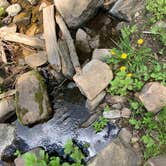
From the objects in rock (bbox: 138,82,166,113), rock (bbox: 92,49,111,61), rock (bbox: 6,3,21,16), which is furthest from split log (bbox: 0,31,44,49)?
rock (bbox: 138,82,166,113)

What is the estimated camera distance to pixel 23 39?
5484 millimetres

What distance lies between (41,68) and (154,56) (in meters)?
1.57

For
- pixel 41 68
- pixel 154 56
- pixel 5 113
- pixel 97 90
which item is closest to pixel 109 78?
pixel 97 90

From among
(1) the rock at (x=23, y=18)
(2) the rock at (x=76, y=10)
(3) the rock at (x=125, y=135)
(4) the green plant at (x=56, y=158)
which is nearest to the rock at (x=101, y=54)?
(2) the rock at (x=76, y=10)

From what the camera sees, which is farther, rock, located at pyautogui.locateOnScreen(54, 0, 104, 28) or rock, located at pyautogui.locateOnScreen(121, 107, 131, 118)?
rock, located at pyautogui.locateOnScreen(54, 0, 104, 28)

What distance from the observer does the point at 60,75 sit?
516 centimetres

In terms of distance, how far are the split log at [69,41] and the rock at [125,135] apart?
1000 mm

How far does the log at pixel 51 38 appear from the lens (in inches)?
201

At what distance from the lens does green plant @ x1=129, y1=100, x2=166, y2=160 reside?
4301 millimetres

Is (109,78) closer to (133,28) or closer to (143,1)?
(133,28)

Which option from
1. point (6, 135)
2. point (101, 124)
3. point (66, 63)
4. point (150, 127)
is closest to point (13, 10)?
point (66, 63)

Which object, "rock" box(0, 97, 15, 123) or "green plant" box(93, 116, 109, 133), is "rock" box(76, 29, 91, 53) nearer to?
"green plant" box(93, 116, 109, 133)

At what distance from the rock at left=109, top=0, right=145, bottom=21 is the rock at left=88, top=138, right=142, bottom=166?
1936 millimetres

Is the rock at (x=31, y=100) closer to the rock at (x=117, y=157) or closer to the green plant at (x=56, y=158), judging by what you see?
the green plant at (x=56, y=158)
